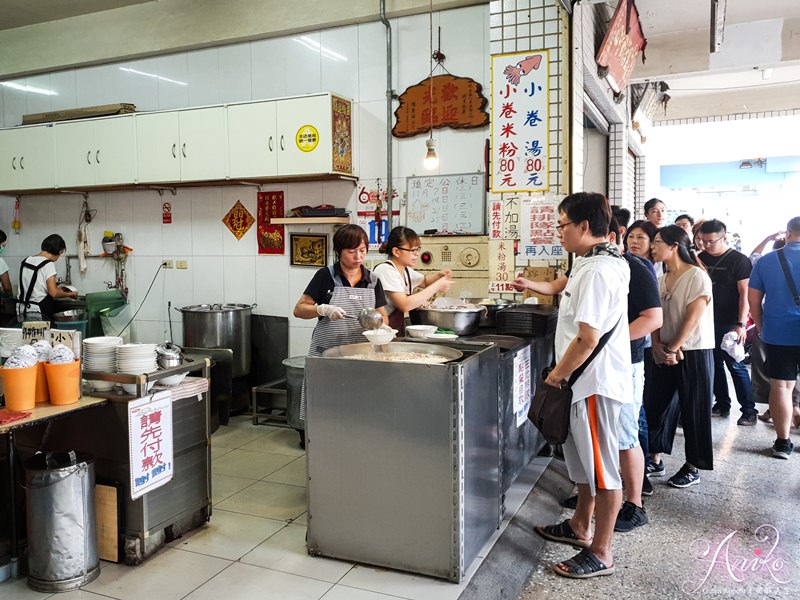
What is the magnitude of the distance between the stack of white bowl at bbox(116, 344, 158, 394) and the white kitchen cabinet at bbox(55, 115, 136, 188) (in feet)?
11.7

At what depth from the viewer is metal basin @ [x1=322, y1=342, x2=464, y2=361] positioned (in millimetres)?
3160

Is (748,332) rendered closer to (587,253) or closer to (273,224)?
(587,253)

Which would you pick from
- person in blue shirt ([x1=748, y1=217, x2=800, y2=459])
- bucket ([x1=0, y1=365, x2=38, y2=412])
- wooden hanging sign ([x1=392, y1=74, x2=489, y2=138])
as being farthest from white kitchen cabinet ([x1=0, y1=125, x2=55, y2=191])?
person in blue shirt ([x1=748, y1=217, x2=800, y2=459])

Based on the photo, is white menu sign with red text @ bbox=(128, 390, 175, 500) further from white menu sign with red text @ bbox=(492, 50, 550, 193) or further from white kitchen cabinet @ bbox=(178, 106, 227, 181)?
white kitchen cabinet @ bbox=(178, 106, 227, 181)

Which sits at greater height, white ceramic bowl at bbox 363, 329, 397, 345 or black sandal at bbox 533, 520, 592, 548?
white ceramic bowl at bbox 363, 329, 397, 345

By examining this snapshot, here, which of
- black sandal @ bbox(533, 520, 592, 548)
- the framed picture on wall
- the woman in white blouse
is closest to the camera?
black sandal @ bbox(533, 520, 592, 548)

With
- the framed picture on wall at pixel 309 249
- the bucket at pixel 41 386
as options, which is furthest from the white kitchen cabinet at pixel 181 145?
the bucket at pixel 41 386

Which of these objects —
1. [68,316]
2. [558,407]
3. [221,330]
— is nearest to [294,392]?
[221,330]

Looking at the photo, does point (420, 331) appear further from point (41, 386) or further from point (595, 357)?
point (41, 386)

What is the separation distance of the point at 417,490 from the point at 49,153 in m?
5.49

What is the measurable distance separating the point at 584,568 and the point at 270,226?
4.05 metres

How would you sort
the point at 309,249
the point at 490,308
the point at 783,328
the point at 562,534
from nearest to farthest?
the point at 562,534 < the point at 490,308 < the point at 783,328 < the point at 309,249

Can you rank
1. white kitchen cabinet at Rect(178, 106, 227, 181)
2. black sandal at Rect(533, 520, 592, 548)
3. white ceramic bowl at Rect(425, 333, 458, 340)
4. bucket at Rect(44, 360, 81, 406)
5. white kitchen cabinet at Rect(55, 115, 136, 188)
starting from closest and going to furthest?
1. bucket at Rect(44, 360, 81, 406)
2. black sandal at Rect(533, 520, 592, 548)
3. white ceramic bowl at Rect(425, 333, 458, 340)
4. white kitchen cabinet at Rect(178, 106, 227, 181)
5. white kitchen cabinet at Rect(55, 115, 136, 188)

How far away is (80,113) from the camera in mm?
6254
